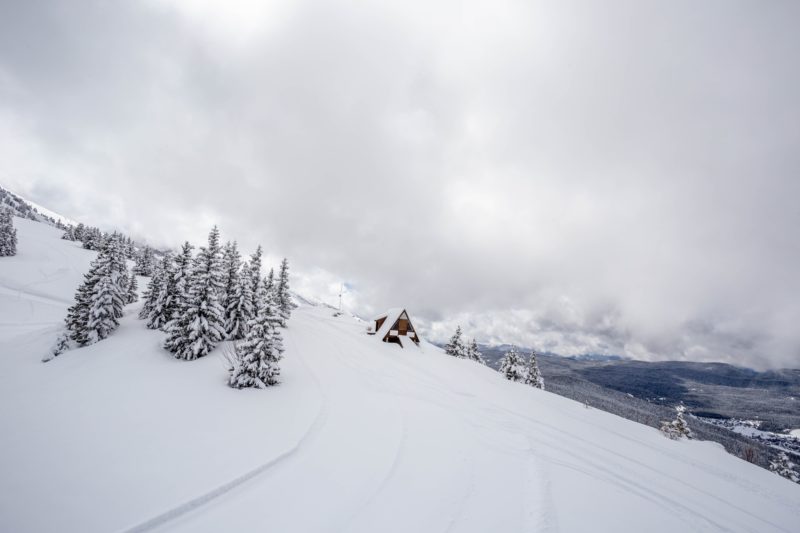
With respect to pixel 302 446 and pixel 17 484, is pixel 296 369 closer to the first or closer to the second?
pixel 302 446

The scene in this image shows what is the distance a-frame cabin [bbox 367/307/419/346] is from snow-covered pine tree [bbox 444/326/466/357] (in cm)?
890

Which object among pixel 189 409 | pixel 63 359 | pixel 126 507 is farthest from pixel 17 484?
pixel 63 359

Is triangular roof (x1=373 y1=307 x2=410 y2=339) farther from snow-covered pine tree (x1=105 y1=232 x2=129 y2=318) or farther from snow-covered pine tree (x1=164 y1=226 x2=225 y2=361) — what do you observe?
snow-covered pine tree (x1=105 y1=232 x2=129 y2=318)

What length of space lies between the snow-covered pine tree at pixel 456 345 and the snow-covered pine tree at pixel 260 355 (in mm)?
36252

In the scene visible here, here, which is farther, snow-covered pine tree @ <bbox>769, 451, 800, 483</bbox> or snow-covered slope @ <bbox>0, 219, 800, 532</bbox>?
snow-covered pine tree @ <bbox>769, 451, 800, 483</bbox>

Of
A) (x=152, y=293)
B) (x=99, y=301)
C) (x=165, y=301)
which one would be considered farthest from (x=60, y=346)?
(x=165, y=301)

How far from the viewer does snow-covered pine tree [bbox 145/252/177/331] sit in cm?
2956

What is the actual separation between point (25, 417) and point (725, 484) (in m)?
31.0

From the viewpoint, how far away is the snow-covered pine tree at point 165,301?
29562mm

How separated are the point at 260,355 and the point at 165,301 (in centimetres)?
1926

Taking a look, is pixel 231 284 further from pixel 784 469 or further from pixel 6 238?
pixel 6 238

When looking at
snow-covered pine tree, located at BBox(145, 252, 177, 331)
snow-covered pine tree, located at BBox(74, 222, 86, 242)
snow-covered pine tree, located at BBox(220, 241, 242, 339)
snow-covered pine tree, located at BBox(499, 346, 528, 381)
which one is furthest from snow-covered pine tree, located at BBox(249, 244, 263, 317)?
snow-covered pine tree, located at BBox(74, 222, 86, 242)

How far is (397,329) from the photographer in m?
43.5

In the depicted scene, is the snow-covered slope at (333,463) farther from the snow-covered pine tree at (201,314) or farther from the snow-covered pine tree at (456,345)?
the snow-covered pine tree at (456,345)
